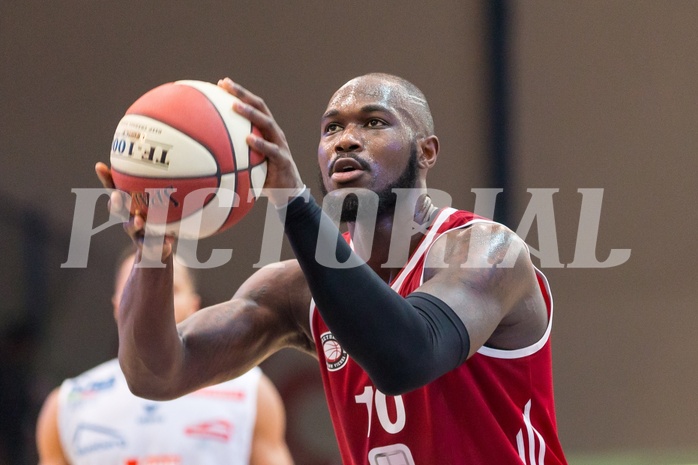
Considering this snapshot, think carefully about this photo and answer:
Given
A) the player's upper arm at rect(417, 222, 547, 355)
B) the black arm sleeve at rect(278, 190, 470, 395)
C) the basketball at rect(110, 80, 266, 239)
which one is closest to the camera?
the black arm sleeve at rect(278, 190, 470, 395)

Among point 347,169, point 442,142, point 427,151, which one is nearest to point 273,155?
point 347,169

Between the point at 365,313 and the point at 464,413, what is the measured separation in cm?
67

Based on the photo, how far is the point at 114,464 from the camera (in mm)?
3990

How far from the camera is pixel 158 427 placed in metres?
4.03

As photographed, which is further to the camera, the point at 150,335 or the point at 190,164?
the point at 150,335

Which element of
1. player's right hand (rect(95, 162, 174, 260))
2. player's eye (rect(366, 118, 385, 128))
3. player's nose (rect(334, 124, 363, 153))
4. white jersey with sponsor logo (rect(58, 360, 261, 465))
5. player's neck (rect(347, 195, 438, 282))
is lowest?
white jersey with sponsor logo (rect(58, 360, 261, 465))

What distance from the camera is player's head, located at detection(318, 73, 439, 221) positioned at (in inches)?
107

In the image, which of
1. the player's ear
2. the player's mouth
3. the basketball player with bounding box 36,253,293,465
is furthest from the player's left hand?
the basketball player with bounding box 36,253,293,465

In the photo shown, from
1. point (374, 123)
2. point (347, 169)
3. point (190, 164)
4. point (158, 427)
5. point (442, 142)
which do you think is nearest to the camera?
point (190, 164)

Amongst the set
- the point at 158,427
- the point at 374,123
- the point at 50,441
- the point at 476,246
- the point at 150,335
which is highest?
the point at 374,123

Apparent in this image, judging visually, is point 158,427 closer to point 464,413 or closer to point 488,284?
point 464,413

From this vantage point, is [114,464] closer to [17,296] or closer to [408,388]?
[17,296]

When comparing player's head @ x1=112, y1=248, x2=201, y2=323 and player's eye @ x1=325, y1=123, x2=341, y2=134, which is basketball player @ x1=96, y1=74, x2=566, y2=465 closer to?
player's eye @ x1=325, y1=123, x2=341, y2=134

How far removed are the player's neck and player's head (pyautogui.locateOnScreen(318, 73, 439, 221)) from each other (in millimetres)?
59
